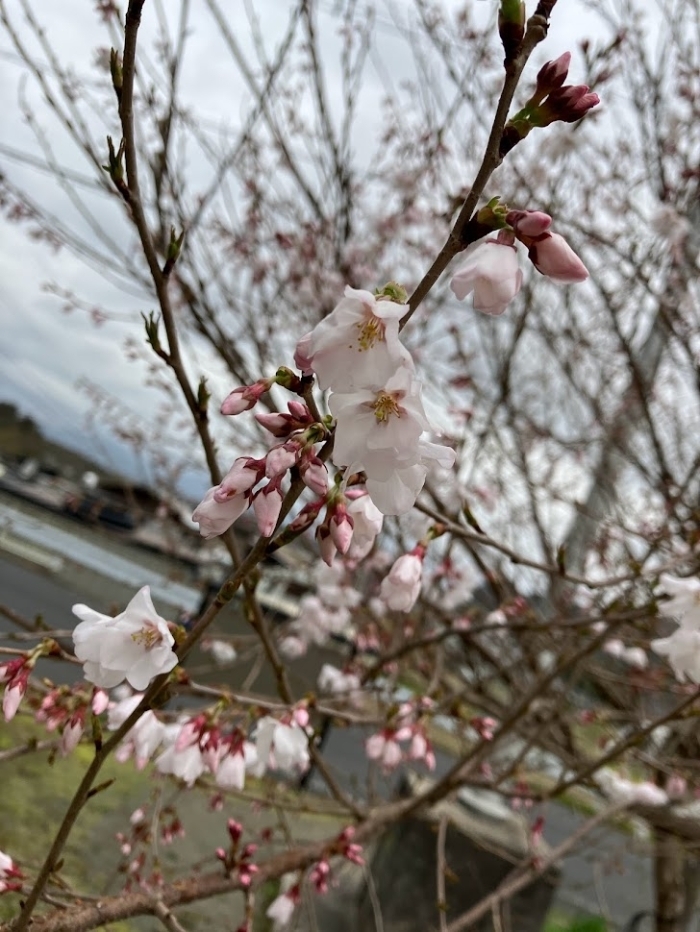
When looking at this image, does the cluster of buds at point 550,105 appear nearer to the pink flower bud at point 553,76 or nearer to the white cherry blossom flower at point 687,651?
the pink flower bud at point 553,76

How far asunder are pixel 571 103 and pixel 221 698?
1.22 metres

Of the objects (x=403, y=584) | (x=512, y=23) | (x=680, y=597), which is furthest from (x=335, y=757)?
(x=512, y=23)

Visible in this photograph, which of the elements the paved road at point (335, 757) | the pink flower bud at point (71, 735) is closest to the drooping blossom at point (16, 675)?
the pink flower bud at point (71, 735)

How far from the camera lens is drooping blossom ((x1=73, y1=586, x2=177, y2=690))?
99cm

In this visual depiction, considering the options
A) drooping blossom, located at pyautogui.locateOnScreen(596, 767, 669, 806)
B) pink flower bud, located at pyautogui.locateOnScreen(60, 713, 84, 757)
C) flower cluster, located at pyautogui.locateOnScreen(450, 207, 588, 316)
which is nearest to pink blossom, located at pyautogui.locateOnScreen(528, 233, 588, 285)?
flower cluster, located at pyautogui.locateOnScreen(450, 207, 588, 316)

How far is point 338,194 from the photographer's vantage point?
370 cm

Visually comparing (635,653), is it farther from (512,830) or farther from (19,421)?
(19,421)

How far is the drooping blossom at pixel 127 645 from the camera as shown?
99cm

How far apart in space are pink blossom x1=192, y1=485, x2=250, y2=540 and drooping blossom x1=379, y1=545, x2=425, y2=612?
62cm

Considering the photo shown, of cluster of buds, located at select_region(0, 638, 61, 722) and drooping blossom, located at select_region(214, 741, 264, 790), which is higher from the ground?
cluster of buds, located at select_region(0, 638, 61, 722)

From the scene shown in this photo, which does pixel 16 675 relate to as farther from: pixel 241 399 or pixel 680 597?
pixel 680 597

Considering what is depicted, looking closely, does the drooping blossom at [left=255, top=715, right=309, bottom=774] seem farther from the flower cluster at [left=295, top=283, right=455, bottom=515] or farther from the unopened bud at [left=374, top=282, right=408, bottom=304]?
the unopened bud at [left=374, top=282, right=408, bottom=304]

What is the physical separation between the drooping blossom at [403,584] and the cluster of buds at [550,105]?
0.87m

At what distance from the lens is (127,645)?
3.40 ft
